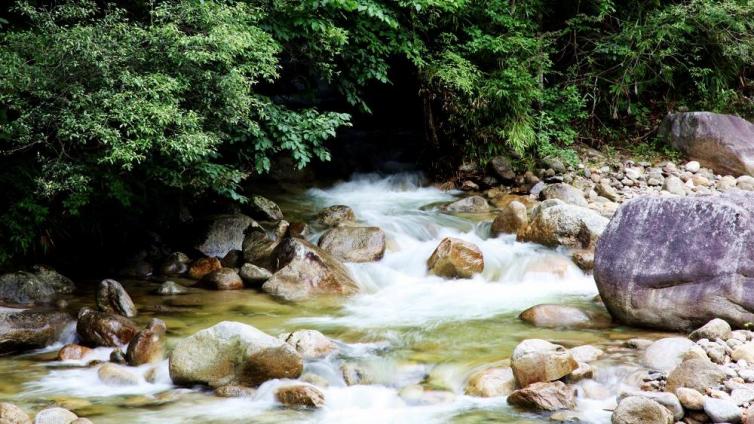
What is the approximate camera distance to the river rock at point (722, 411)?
4559mm

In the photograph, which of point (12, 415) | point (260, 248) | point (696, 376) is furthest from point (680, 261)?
point (12, 415)

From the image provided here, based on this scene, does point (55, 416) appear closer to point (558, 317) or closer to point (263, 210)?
point (558, 317)

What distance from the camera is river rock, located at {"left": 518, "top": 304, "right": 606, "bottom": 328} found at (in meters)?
7.03

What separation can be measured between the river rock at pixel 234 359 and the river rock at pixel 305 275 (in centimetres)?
246

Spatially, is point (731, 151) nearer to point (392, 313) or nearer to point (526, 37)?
point (526, 37)

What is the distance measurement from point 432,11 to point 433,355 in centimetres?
725

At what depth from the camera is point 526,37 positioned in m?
13.2

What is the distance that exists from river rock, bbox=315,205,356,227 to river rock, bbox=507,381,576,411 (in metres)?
6.11

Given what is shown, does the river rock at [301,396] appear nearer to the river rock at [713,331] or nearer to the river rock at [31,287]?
the river rock at [713,331]

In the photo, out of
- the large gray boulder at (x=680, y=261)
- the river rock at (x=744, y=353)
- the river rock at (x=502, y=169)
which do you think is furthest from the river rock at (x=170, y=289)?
the river rock at (x=502, y=169)

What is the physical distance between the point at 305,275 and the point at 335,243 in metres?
1.34

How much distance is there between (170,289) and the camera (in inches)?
334

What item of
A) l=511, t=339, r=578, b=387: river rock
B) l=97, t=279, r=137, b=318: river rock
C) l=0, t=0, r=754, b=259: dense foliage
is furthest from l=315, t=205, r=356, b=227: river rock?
l=511, t=339, r=578, b=387: river rock

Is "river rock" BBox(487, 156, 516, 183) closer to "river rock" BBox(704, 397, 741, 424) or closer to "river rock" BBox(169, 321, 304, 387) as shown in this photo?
"river rock" BBox(169, 321, 304, 387)
